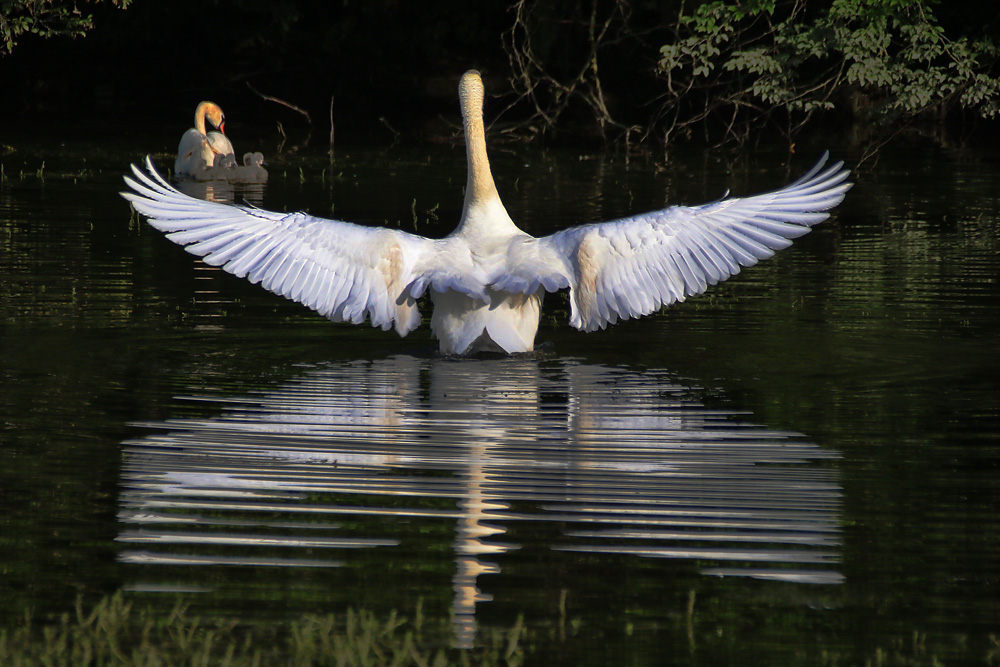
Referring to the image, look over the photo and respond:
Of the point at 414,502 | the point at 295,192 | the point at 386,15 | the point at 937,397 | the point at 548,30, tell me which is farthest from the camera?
the point at 386,15

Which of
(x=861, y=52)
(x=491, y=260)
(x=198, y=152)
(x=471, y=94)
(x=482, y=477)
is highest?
(x=861, y=52)

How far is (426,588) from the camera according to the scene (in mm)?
5266

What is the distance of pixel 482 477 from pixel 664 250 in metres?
3.12

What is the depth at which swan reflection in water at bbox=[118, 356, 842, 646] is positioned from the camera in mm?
5648

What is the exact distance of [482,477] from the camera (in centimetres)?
666

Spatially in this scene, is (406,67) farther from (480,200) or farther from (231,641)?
(231,641)

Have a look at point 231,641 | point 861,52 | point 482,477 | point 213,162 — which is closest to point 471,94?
point 482,477

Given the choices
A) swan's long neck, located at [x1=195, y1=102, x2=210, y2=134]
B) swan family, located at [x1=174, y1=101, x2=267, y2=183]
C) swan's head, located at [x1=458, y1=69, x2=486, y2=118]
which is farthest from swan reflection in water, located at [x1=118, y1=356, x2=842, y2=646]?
swan's long neck, located at [x1=195, y1=102, x2=210, y2=134]

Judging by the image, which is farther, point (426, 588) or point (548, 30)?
point (548, 30)

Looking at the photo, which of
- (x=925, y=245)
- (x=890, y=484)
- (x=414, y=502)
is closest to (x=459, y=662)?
(x=414, y=502)

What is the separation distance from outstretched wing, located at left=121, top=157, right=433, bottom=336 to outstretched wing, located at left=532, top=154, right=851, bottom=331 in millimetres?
828

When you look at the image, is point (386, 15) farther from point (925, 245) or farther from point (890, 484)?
point (890, 484)

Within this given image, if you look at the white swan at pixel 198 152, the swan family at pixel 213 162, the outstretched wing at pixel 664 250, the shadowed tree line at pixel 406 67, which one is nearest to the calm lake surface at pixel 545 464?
the outstretched wing at pixel 664 250

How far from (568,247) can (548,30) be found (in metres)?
22.6
